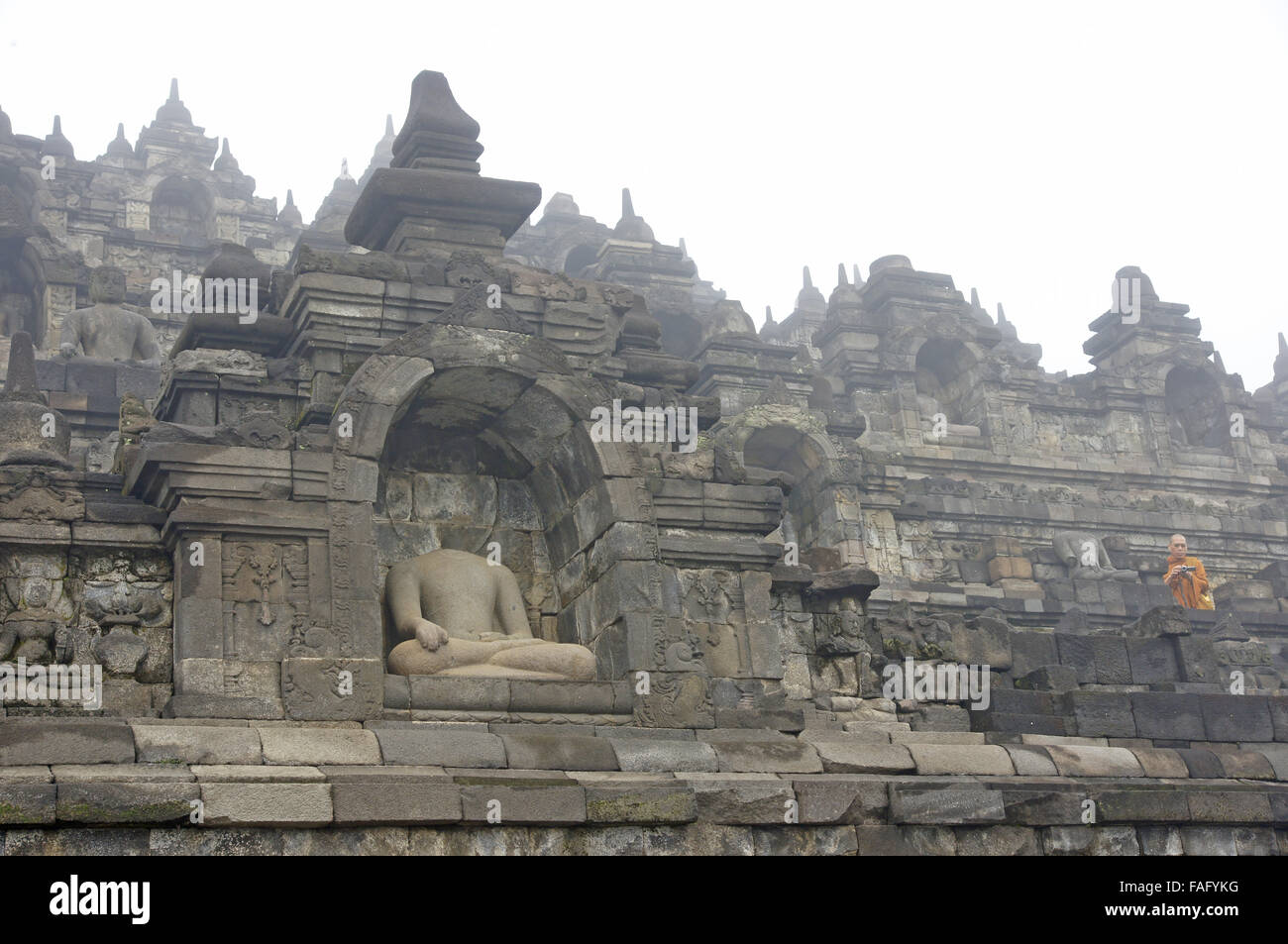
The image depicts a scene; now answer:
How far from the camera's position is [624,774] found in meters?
11.2

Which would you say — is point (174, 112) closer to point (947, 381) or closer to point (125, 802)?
point (947, 381)

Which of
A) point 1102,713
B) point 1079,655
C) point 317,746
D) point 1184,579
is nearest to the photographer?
point 317,746

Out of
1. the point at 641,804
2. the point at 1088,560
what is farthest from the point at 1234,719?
the point at 1088,560

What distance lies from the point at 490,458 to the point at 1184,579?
1244 cm

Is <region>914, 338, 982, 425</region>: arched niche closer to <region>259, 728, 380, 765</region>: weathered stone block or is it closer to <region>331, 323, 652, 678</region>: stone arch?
<region>331, 323, 652, 678</region>: stone arch

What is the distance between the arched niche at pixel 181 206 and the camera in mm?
45281

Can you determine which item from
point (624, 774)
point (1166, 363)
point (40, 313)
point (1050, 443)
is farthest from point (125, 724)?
point (1166, 363)

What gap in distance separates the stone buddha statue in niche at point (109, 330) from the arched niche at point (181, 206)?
21.8 metres

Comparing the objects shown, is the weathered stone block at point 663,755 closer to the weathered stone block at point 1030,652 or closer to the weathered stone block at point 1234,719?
the weathered stone block at point 1030,652

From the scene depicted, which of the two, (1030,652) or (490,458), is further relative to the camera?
(1030,652)

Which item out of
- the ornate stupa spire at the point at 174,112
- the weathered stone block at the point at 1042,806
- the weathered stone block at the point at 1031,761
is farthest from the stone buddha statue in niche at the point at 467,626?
the ornate stupa spire at the point at 174,112

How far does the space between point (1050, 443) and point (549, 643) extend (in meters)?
23.2

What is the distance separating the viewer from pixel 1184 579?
74.3ft

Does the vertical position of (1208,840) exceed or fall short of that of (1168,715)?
it falls short
